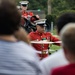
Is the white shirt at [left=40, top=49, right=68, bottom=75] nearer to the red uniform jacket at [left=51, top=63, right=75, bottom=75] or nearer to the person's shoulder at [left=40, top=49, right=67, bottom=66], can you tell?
the person's shoulder at [left=40, top=49, right=67, bottom=66]

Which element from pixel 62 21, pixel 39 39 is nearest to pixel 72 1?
pixel 39 39

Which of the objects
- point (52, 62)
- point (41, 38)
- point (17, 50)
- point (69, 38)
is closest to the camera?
point (69, 38)

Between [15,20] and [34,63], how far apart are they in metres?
0.37

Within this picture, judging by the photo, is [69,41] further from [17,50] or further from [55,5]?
[55,5]

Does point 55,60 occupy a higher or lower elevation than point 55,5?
lower

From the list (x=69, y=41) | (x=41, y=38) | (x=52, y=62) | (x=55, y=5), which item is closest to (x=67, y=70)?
(x=69, y=41)

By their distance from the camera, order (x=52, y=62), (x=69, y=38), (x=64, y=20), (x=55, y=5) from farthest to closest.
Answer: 1. (x=55, y=5)
2. (x=64, y=20)
3. (x=52, y=62)
4. (x=69, y=38)

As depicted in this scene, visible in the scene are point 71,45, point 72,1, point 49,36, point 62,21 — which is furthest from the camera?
point 72,1

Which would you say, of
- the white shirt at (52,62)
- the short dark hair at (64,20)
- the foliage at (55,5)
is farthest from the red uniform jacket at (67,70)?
the foliage at (55,5)

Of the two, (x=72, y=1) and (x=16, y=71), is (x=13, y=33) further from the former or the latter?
(x=72, y=1)

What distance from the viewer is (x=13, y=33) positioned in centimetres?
338

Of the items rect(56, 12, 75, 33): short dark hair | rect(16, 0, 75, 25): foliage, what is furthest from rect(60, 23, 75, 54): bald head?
rect(16, 0, 75, 25): foliage

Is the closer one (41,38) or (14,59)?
(14,59)

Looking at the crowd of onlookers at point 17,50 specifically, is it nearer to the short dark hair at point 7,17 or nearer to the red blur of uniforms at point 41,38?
the short dark hair at point 7,17
